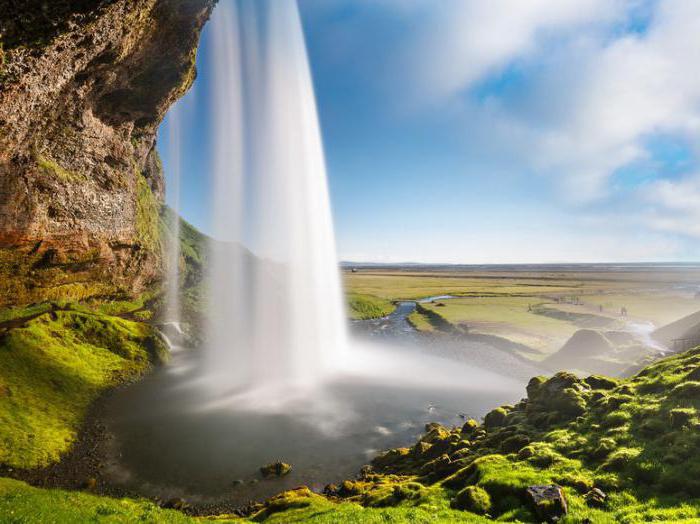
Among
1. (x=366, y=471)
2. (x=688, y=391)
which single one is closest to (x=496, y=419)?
(x=366, y=471)

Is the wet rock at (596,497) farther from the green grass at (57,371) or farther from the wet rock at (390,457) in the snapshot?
the green grass at (57,371)

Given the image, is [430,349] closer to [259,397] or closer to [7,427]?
[259,397]

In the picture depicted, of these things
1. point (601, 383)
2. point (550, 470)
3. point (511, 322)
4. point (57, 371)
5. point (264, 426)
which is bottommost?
point (264, 426)

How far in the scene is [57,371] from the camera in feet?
113

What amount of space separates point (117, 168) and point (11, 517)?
43350mm

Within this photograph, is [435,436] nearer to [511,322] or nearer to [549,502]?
[549,502]

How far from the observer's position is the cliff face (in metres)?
22.4

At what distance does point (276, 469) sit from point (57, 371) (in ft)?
90.7

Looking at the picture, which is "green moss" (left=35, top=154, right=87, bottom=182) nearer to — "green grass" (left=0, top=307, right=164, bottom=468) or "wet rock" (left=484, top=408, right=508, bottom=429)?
"green grass" (left=0, top=307, right=164, bottom=468)

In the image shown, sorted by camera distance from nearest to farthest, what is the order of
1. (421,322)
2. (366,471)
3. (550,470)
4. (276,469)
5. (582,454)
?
(550,470), (582,454), (366,471), (276,469), (421,322)

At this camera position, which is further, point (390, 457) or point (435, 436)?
point (435, 436)

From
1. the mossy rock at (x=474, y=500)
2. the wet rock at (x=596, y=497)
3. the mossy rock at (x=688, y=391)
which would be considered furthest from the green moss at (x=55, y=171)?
the mossy rock at (x=688, y=391)

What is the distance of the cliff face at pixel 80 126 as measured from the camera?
2236 cm

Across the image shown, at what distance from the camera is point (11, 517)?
12.0 m
